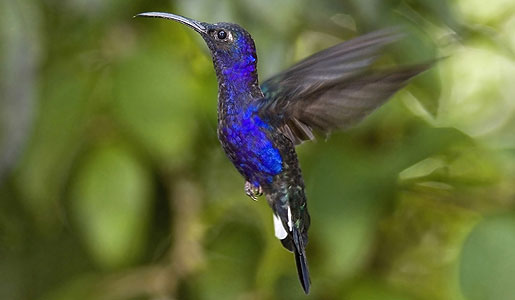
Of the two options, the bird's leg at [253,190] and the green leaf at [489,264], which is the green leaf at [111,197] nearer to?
the green leaf at [489,264]

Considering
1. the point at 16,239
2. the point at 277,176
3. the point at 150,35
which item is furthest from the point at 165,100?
the point at 277,176

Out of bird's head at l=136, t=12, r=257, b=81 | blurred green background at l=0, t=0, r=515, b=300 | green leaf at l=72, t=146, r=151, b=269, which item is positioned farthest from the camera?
green leaf at l=72, t=146, r=151, b=269

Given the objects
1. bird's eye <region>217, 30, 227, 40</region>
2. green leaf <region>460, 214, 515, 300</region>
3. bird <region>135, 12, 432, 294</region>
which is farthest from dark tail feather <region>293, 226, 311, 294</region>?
green leaf <region>460, 214, 515, 300</region>

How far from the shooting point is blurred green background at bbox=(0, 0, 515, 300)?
105 cm

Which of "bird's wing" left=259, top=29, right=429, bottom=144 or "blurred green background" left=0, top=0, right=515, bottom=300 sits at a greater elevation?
"bird's wing" left=259, top=29, right=429, bottom=144

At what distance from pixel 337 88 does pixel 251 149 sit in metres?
0.04

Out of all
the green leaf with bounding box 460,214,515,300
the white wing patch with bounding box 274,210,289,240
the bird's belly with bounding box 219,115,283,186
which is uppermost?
the bird's belly with bounding box 219,115,283,186

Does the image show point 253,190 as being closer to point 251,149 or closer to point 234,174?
point 251,149

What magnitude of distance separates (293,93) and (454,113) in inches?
39.7

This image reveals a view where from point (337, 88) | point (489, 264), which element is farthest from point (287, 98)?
point (489, 264)

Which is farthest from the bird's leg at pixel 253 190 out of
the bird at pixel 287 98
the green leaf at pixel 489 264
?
the green leaf at pixel 489 264

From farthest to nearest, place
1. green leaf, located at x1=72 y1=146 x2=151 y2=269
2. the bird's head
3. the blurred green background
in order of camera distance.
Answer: green leaf, located at x1=72 y1=146 x2=151 y2=269 → the blurred green background → the bird's head

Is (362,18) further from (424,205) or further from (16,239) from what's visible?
(16,239)

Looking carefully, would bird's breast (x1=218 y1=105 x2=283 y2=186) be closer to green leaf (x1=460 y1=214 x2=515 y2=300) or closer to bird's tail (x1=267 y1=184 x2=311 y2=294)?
bird's tail (x1=267 y1=184 x2=311 y2=294)
